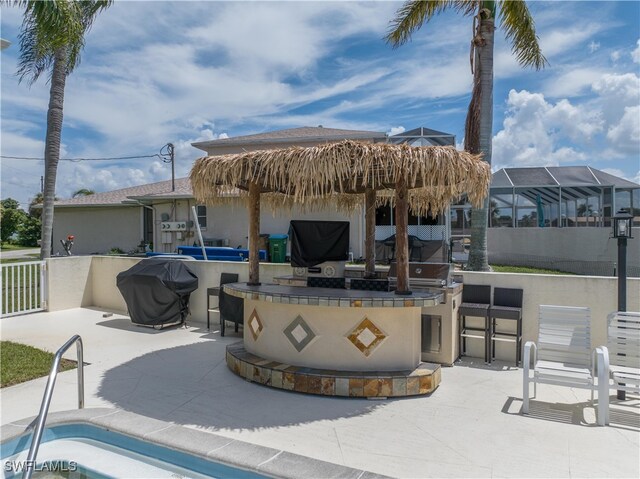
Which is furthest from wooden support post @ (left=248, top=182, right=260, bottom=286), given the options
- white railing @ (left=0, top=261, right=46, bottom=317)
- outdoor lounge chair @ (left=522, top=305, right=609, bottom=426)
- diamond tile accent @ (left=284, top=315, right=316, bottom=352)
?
white railing @ (left=0, top=261, right=46, bottom=317)

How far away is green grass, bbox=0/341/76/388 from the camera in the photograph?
5773 mm

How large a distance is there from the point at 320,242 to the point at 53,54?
11.5m

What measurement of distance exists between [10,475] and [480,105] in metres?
10.5

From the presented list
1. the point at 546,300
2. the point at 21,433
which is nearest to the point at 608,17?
the point at 546,300

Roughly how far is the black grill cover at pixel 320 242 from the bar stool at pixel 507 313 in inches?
100

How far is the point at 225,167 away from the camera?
597 centimetres

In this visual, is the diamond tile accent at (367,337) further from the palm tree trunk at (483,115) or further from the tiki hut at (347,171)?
the palm tree trunk at (483,115)

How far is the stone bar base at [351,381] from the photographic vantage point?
207 inches

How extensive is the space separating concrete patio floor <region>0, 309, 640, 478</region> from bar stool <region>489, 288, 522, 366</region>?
0.40 metres

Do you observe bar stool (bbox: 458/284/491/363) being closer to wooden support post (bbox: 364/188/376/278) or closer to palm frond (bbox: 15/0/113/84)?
wooden support post (bbox: 364/188/376/278)

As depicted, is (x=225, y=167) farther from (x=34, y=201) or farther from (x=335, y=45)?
(x=34, y=201)

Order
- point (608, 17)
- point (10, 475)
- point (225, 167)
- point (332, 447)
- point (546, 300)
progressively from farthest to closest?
point (608, 17) < point (546, 300) < point (225, 167) < point (332, 447) < point (10, 475)

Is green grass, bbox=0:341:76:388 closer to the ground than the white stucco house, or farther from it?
closer to the ground

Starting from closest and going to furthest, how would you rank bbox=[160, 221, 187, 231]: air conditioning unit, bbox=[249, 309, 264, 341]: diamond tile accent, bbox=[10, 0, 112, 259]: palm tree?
1. bbox=[249, 309, 264, 341]: diamond tile accent
2. bbox=[10, 0, 112, 259]: palm tree
3. bbox=[160, 221, 187, 231]: air conditioning unit
